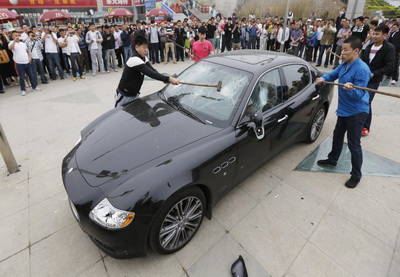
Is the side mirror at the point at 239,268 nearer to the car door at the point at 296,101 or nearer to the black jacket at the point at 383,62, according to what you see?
the car door at the point at 296,101

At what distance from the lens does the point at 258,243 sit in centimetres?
249

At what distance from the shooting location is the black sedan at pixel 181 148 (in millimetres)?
1958

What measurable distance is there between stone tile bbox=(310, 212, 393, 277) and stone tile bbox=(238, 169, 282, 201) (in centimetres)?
75

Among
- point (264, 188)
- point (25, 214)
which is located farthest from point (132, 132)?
point (264, 188)

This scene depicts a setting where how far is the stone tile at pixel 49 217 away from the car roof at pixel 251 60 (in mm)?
2783

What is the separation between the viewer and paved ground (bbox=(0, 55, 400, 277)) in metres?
2.26

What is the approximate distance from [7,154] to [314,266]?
4274 millimetres

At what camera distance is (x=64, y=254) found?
2.37 meters

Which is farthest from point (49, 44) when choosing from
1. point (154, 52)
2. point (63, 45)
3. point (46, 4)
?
point (46, 4)

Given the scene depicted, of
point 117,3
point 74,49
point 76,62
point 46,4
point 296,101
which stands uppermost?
point 117,3

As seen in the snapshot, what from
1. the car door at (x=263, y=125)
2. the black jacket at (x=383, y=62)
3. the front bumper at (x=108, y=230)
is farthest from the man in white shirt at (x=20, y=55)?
the black jacket at (x=383, y=62)

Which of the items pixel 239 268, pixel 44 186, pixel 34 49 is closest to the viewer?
pixel 239 268

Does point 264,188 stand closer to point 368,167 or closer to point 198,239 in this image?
point 198,239

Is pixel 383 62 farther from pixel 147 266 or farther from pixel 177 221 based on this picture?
pixel 147 266
